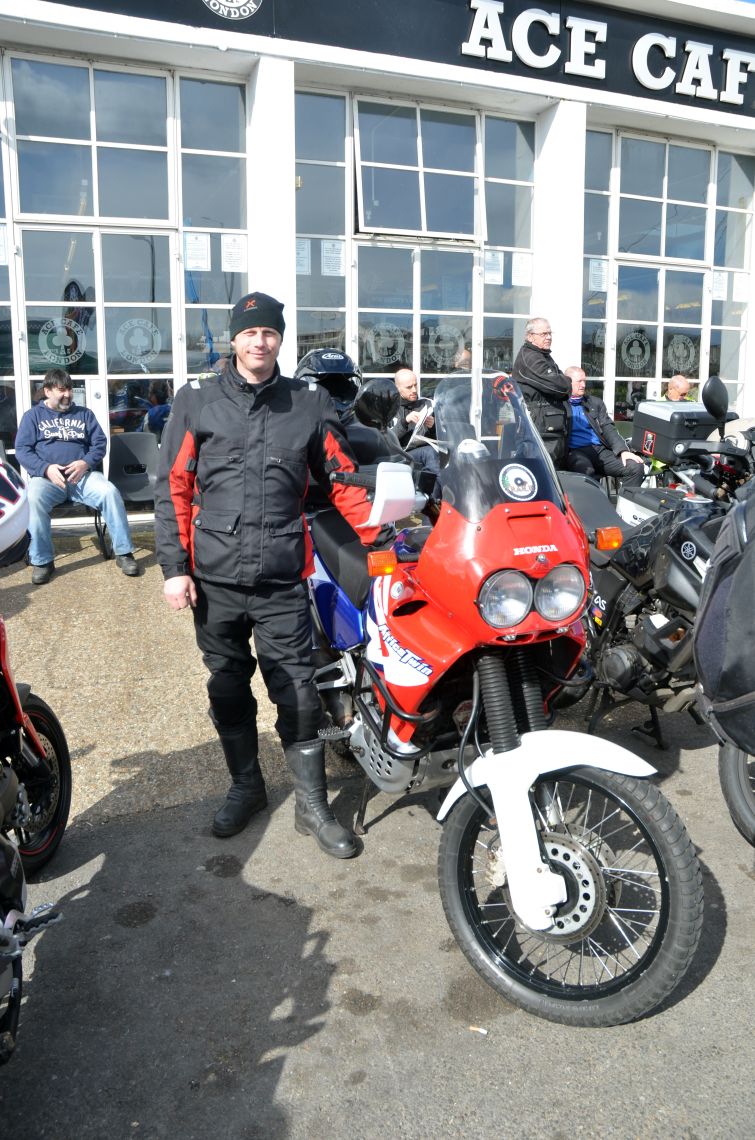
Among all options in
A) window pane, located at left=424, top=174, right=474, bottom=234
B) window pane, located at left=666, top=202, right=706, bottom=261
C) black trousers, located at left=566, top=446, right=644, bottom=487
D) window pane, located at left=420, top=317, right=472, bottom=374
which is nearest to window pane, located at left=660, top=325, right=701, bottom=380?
window pane, located at left=666, top=202, right=706, bottom=261

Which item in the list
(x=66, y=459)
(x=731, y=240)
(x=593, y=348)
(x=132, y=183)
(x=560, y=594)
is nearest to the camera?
(x=560, y=594)

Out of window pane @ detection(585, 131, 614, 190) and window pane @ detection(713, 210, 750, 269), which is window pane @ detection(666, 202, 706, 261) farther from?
window pane @ detection(585, 131, 614, 190)

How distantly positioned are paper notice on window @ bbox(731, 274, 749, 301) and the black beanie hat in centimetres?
994

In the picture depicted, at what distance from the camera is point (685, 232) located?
11.0 meters

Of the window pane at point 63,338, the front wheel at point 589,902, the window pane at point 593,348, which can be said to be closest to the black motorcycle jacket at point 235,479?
the front wheel at point 589,902

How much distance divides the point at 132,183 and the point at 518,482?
732cm

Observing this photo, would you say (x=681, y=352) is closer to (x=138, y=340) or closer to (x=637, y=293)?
(x=637, y=293)

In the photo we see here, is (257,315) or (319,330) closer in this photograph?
(257,315)

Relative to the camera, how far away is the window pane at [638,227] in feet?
34.7

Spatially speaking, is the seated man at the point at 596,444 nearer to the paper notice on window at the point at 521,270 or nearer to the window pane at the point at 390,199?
the paper notice on window at the point at 521,270

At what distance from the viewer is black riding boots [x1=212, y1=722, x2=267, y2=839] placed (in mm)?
3539

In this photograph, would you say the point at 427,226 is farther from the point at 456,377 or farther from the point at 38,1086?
the point at 38,1086

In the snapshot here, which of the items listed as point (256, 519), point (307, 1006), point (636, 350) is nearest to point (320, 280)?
point (636, 350)

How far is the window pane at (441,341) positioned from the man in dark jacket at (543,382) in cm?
272
